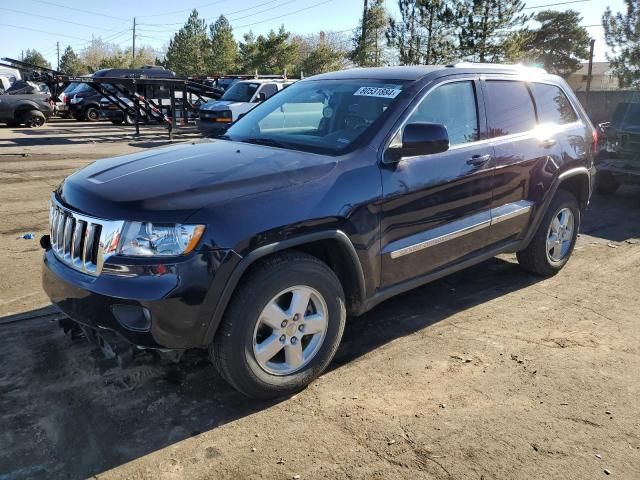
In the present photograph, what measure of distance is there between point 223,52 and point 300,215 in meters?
49.1

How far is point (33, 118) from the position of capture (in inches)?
830

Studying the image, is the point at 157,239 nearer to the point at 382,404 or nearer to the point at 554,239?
the point at 382,404

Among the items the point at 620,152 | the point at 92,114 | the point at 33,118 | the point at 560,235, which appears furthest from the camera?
the point at 92,114

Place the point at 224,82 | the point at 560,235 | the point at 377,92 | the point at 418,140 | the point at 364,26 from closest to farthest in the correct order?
the point at 418,140, the point at 377,92, the point at 560,235, the point at 224,82, the point at 364,26

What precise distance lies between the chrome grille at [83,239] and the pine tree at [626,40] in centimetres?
2555

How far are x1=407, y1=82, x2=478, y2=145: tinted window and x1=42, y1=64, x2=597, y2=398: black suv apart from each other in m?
0.01

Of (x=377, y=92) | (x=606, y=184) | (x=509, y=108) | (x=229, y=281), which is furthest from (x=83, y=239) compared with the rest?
(x=606, y=184)

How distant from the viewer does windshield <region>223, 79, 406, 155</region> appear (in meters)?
3.74

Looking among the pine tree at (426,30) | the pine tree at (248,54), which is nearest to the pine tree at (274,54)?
the pine tree at (248,54)

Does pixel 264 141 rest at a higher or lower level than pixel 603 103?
lower

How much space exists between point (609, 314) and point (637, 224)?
3.73 meters

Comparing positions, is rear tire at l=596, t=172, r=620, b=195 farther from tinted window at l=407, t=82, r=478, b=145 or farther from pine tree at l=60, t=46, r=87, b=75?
pine tree at l=60, t=46, r=87, b=75

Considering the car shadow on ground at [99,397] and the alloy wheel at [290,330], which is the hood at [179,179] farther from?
the car shadow on ground at [99,397]

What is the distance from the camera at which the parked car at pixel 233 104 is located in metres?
15.9
